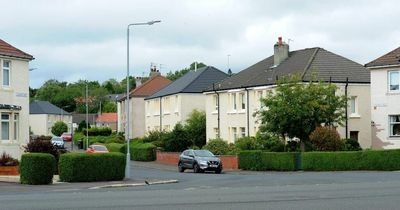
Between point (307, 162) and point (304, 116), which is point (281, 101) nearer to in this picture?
point (304, 116)

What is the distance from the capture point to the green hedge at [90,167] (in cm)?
3328

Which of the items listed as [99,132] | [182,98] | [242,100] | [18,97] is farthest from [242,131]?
[99,132]

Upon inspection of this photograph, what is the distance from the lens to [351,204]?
18484 millimetres

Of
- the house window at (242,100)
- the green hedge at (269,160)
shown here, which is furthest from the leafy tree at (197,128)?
the green hedge at (269,160)

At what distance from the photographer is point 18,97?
138 ft

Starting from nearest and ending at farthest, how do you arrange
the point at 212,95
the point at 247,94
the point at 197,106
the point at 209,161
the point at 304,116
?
1. the point at 209,161
2. the point at 304,116
3. the point at 247,94
4. the point at 212,95
5. the point at 197,106

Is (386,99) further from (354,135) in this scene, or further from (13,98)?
(13,98)

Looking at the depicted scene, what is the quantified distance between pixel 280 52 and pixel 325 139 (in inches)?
660

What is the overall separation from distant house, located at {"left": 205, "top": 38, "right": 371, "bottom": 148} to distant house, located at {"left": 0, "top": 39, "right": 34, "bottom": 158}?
18480 millimetres

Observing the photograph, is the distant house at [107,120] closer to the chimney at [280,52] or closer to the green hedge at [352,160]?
the chimney at [280,52]

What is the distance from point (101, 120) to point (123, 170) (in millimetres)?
118773

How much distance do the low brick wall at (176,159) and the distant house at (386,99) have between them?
10.4 metres

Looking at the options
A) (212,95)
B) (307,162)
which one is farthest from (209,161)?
(212,95)

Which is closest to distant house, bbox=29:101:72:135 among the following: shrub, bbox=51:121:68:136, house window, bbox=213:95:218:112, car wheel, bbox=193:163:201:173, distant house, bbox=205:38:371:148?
shrub, bbox=51:121:68:136
